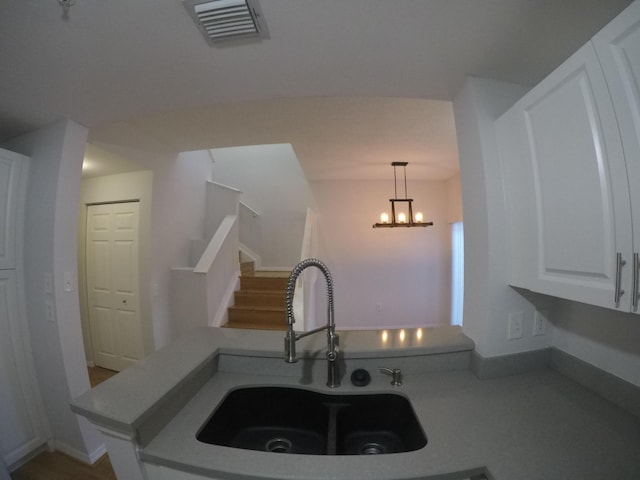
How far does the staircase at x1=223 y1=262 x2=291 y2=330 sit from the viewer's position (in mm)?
2752

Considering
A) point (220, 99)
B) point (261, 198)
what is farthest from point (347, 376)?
point (261, 198)

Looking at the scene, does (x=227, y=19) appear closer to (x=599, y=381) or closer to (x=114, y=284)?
(x=599, y=381)

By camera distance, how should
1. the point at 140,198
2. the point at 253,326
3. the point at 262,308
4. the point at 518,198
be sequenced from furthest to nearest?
the point at 262,308, the point at 253,326, the point at 140,198, the point at 518,198

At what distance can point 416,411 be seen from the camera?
32.0 inches

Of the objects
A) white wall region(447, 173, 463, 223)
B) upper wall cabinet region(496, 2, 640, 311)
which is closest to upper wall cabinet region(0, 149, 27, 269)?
upper wall cabinet region(496, 2, 640, 311)

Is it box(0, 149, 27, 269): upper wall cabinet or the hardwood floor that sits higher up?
box(0, 149, 27, 269): upper wall cabinet

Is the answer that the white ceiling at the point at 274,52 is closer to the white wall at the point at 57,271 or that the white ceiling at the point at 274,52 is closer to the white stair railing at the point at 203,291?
the white wall at the point at 57,271

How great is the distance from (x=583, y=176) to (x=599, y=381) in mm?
775

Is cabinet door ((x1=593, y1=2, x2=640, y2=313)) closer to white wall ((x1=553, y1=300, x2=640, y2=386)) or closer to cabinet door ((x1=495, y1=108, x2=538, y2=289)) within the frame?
cabinet door ((x1=495, y1=108, x2=538, y2=289))

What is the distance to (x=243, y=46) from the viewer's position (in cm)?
95

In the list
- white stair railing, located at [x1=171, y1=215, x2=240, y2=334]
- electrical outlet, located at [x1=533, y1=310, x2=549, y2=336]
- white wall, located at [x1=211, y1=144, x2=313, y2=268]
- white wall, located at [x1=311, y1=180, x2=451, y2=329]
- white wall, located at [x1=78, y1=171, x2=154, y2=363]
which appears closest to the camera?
electrical outlet, located at [x1=533, y1=310, x2=549, y2=336]

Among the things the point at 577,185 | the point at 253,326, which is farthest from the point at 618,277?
the point at 253,326

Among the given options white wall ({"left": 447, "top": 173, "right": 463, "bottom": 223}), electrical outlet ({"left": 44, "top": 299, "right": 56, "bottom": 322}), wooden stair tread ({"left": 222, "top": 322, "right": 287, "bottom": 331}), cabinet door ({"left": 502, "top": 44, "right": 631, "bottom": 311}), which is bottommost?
wooden stair tread ({"left": 222, "top": 322, "right": 287, "bottom": 331})

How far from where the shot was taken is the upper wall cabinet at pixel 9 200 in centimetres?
141
